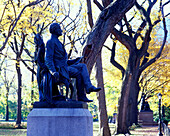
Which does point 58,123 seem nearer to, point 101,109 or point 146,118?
point 101,109

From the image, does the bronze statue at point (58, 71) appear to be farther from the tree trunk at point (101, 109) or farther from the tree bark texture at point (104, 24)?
the tree trunk at point (101, 109)

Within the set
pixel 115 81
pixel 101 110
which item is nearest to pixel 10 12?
pixel 101 110

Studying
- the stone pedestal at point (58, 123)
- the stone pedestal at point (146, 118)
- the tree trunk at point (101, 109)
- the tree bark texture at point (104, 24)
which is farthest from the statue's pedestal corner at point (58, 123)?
the stone pedestal at point (146, 118)

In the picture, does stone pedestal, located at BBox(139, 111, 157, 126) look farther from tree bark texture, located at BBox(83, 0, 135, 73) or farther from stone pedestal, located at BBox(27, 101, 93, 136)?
stone pedestal, located at BBox(27, 101, 93, 136)

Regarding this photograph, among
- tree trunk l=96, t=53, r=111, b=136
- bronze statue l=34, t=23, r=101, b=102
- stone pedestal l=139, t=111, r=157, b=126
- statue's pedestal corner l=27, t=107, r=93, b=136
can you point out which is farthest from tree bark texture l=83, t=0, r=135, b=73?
stone pedestal l=139, t=111, r=157, b=126

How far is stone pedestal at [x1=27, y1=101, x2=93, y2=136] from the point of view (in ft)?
23.9

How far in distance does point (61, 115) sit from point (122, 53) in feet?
87.8

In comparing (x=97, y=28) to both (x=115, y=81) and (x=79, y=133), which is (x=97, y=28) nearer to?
(x=79, y=133)

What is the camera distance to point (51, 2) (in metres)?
26.2

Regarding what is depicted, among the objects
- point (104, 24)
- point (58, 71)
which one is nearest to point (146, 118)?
point (104, 24)

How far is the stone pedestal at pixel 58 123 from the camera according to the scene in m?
7.29

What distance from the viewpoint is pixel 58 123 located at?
729cm

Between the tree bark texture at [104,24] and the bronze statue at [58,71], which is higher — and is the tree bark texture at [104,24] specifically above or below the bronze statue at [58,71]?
above

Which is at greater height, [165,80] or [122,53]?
[122,53]
